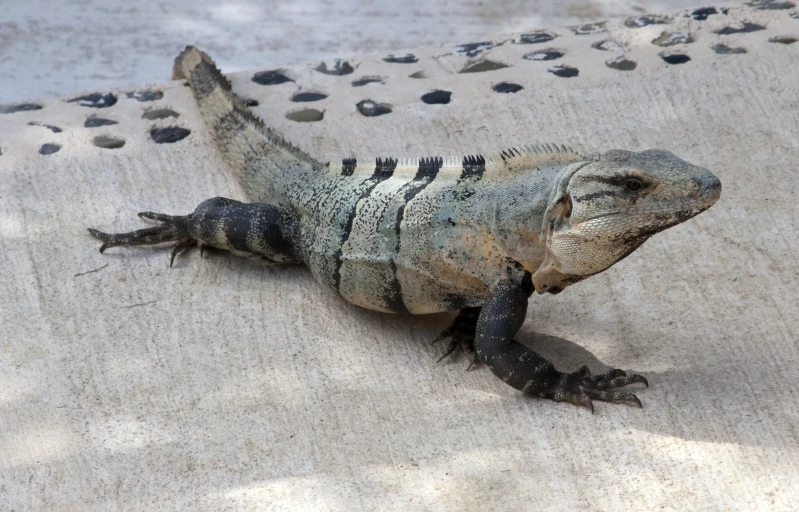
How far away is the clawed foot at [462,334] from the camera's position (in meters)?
4.51

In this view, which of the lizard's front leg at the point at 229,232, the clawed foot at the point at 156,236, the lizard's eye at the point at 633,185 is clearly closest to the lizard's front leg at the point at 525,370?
the lizard's eye at the point at 633,185

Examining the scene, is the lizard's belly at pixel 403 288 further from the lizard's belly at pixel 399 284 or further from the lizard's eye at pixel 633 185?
the lizard's eye at pixel 633 185

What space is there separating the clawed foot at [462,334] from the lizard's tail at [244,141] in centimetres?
116

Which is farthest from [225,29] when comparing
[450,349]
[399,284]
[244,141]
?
[450,349]

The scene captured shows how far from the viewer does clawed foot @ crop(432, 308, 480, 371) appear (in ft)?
14.8

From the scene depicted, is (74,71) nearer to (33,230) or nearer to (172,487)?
(33,230)

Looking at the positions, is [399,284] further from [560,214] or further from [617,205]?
[617,205]

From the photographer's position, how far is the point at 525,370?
159 inches

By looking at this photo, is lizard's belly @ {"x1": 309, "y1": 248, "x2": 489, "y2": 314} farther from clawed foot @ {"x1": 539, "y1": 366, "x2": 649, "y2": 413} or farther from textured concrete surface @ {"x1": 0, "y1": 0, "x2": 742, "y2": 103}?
textured concrete surface @ {"x1": 0, "y1": 0, "x2": 742, "y2": 103}

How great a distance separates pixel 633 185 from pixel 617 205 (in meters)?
0.09

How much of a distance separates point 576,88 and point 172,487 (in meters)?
3.73

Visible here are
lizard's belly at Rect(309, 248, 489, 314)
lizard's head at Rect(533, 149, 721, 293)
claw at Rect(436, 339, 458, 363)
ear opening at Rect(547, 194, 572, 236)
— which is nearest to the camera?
lizard's head at Rect(533, 149, 721, 293)

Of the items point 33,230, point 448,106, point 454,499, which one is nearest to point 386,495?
point 454,499

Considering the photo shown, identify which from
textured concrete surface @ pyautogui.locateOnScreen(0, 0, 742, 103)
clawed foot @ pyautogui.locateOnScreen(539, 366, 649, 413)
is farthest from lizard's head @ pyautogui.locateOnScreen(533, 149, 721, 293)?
textured concrete surface @ pyautogui.locateOnScreen(0, 0, 742, 103)
